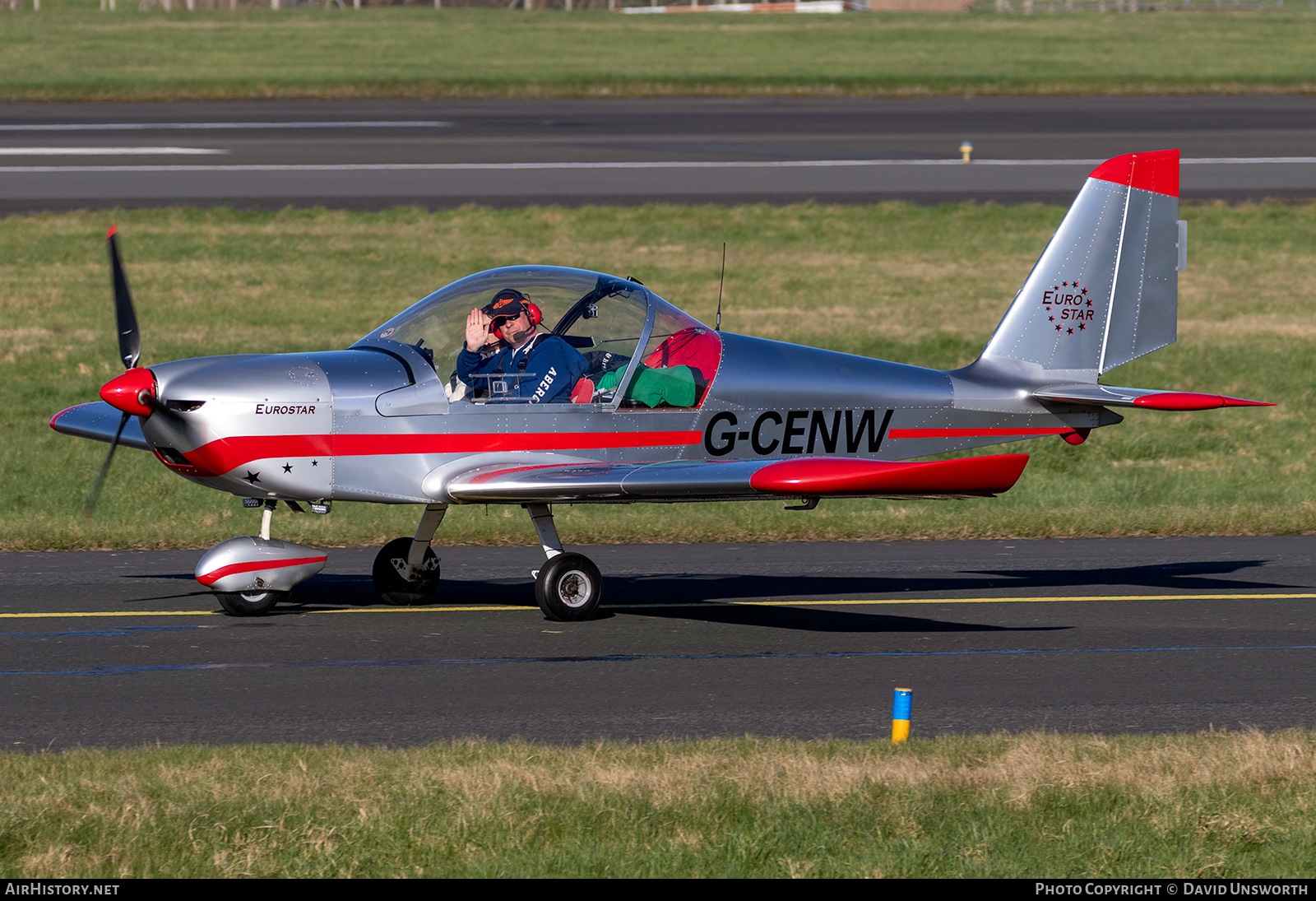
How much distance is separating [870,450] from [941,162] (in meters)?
25.5

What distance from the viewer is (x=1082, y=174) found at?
3359 cm

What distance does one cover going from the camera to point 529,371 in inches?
411

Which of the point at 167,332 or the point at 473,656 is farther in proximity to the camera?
the point at 167,332

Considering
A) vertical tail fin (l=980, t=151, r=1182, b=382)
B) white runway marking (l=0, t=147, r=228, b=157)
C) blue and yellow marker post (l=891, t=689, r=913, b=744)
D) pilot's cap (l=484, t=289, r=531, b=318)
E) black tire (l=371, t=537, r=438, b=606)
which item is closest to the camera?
blue and yellow marker post (l=891, t=689, r=913, b=744)

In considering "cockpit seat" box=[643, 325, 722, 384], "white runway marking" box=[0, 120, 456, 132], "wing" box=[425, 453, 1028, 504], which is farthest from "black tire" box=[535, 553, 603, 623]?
"white runway marking" box=[0, 120, 456, 132]

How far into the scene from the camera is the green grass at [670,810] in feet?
20.2

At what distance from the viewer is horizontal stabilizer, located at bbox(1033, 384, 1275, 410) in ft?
34.9

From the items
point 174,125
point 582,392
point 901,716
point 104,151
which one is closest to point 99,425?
point 582,392

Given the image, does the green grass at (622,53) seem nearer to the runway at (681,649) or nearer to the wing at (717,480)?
the runway at (681,649)

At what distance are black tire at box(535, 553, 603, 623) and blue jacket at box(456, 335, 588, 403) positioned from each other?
3.40ft

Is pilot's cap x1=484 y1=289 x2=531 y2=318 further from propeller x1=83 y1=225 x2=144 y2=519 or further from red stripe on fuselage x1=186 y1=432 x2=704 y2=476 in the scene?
propeller x1=83 y1=225 x2=144 y2=519

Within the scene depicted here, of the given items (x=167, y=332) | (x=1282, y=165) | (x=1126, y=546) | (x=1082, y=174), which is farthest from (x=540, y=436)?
(x=1282, y=165)

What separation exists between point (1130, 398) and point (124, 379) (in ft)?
21.2

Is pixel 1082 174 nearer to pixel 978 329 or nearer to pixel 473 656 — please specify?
pixel 978 329
